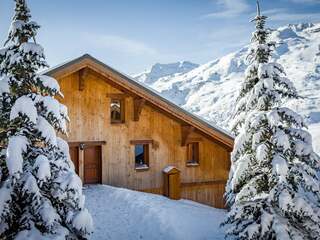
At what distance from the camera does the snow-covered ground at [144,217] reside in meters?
15.0

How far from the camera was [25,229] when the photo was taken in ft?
27.5

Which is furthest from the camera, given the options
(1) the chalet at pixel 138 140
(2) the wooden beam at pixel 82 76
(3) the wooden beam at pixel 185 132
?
(3) the wooden beam at pixel 185 132

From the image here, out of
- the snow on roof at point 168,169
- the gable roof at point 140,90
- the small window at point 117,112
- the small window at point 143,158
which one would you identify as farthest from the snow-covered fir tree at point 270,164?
the small window at point 117,112

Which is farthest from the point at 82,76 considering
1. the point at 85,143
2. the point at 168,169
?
the point at 168,169

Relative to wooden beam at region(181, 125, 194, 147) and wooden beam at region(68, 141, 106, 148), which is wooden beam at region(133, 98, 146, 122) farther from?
wooden beam at region(181, 125, 194, 147)

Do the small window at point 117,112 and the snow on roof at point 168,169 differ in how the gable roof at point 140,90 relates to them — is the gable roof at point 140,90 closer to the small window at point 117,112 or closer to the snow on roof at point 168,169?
the small window at point 117,112

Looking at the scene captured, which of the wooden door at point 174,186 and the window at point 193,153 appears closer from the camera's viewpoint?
the wooden door at point 174,186

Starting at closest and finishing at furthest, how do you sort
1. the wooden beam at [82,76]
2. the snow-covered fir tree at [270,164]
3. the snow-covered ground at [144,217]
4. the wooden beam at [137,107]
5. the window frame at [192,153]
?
the snow-covered fir tree at [270,164] < the snow-covered ground at [144,217] < the wooden beam at [82,76] < the wooden beam at [137,107] < the window frame at [192,153]

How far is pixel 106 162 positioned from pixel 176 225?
18.0 feet

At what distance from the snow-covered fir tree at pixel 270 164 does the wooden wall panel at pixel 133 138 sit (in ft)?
26.7

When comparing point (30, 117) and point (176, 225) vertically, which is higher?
point (30, 117)

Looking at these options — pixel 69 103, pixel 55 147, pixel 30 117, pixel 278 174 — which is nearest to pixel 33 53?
pixel 30 117

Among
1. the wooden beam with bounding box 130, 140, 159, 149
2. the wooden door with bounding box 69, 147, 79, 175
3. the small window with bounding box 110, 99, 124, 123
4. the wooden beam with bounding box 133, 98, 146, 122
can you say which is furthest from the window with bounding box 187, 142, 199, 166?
the wooden door with bounding box 69, 147, 79, 175

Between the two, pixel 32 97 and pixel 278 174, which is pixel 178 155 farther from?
pixel 32 97
